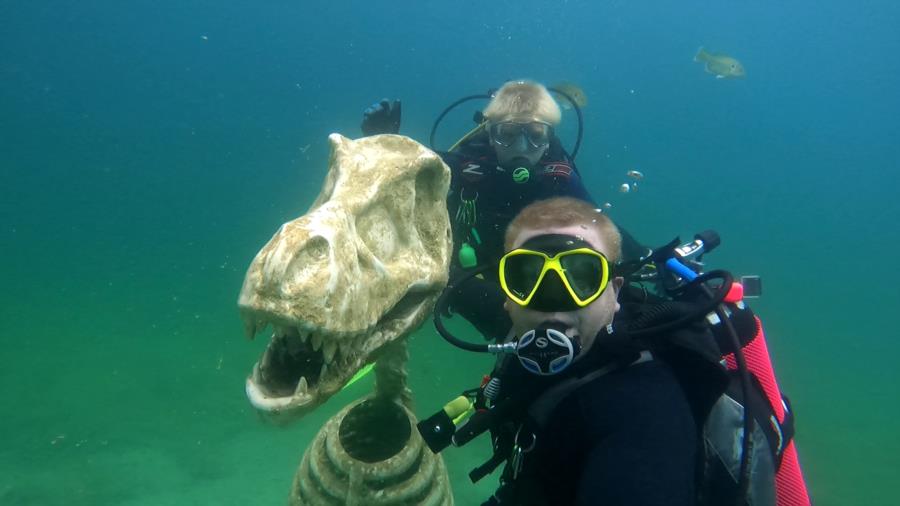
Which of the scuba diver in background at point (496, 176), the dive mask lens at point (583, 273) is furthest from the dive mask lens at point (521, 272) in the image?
the scuba diver in background at point (496, 176)

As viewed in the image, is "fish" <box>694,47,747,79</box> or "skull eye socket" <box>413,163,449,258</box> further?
"fish" <box>694,47,747,79</box>

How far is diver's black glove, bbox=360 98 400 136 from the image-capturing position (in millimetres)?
4375

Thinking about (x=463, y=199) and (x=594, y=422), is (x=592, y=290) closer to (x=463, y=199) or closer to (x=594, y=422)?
(x=594, y=422)

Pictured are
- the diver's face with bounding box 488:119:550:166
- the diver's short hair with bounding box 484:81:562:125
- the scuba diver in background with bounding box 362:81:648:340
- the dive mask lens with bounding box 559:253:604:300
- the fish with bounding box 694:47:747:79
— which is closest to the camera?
the dive mask lens with bounding box 559:253:604:300

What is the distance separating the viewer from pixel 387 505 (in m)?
3.56

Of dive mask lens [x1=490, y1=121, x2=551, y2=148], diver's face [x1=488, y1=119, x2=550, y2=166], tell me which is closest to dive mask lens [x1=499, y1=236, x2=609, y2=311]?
diver's face [x1=488, y1=119, x2=550, y2=166]

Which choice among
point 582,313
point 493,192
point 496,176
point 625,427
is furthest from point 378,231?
point 496,176

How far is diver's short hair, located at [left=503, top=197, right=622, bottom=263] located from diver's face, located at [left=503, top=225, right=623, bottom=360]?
3 centimetres

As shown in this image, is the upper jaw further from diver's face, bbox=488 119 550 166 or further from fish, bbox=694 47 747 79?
fish, bbox=694 47 747 79

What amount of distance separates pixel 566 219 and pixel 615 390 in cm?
92

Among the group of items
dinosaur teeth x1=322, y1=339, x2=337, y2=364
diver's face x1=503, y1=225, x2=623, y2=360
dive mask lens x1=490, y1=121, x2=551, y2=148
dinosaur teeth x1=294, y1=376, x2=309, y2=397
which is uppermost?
diver's face x1=503, y1=225, x2=623, y2=360

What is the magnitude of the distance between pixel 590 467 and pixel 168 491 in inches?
385

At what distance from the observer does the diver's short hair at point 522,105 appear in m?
5.81

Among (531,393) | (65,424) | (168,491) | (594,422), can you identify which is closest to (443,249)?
(531,393)
